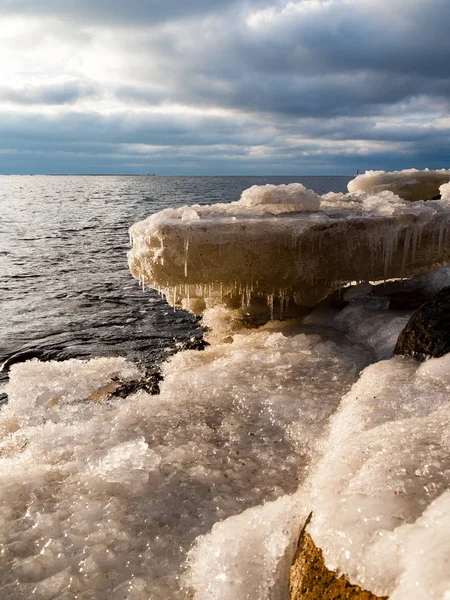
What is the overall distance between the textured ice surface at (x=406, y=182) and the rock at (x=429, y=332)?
867 centimetres

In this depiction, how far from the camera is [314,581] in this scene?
2.42 m

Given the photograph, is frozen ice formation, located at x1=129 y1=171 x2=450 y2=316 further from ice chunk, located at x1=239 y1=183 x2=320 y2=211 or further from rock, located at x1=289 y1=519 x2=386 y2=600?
rock, located at x1=289 y1=519 x2=386 y2=600

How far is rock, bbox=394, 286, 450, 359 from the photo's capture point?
531 cm

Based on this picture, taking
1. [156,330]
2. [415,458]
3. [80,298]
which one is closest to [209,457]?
[415,458]

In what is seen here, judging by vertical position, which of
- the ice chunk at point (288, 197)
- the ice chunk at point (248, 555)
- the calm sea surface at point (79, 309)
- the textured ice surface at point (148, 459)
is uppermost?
the ice chunk at point (288, 197)

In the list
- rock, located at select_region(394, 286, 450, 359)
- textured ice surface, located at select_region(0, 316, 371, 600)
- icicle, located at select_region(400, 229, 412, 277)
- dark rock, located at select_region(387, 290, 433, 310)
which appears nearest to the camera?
textured ice surface, located at select_region(0, 316, 371, 600)

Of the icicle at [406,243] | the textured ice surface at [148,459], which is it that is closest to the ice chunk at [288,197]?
the icicle at [406,243]

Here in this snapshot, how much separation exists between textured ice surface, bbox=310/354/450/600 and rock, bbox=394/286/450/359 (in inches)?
27.0

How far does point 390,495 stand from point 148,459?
7.32ft

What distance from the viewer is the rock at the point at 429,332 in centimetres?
531

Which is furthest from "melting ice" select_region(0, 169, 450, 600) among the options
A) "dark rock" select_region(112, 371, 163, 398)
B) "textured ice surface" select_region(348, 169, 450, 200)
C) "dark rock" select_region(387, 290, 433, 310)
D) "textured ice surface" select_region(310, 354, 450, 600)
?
"textured ice surface" select_region(348, 169, 450, 200)

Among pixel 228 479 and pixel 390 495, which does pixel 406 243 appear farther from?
pixel 390 495

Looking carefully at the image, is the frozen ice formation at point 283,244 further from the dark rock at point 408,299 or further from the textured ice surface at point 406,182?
the textured ice surface at point 406,182

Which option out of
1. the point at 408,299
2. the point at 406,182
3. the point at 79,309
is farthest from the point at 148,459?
the point at 406,182
